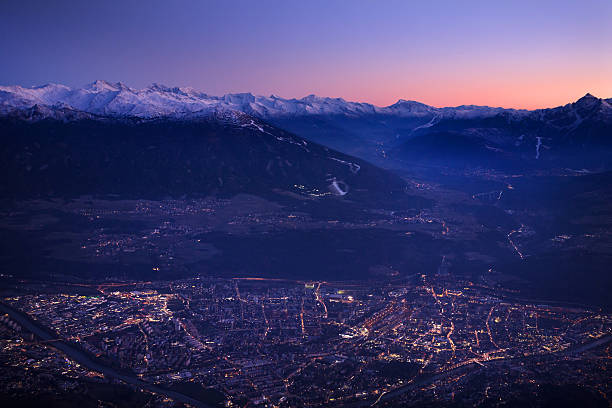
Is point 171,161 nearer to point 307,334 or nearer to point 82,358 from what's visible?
point 82,358

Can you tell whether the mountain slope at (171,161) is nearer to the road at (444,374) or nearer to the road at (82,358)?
the road at (82,358)

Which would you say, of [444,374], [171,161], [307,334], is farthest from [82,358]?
[171,161]

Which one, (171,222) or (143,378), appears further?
(171,222)

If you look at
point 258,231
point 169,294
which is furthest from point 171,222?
point 169,294

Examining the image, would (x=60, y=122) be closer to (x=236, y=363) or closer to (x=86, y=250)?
(x=86, y=250)

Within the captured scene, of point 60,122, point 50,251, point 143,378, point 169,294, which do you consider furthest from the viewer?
point 60,122

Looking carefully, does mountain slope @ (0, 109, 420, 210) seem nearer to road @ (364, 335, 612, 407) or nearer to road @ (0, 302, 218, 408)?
road @ (0, 302, 218, 408)

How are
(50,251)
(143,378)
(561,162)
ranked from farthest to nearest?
(561,162)
(50,251)
(143,378)

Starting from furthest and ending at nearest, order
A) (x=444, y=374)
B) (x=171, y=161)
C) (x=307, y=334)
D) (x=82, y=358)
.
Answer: (x=171, y=161) → (x=307, y=334) → (x=82, y=358) → (x=444, y=374)
